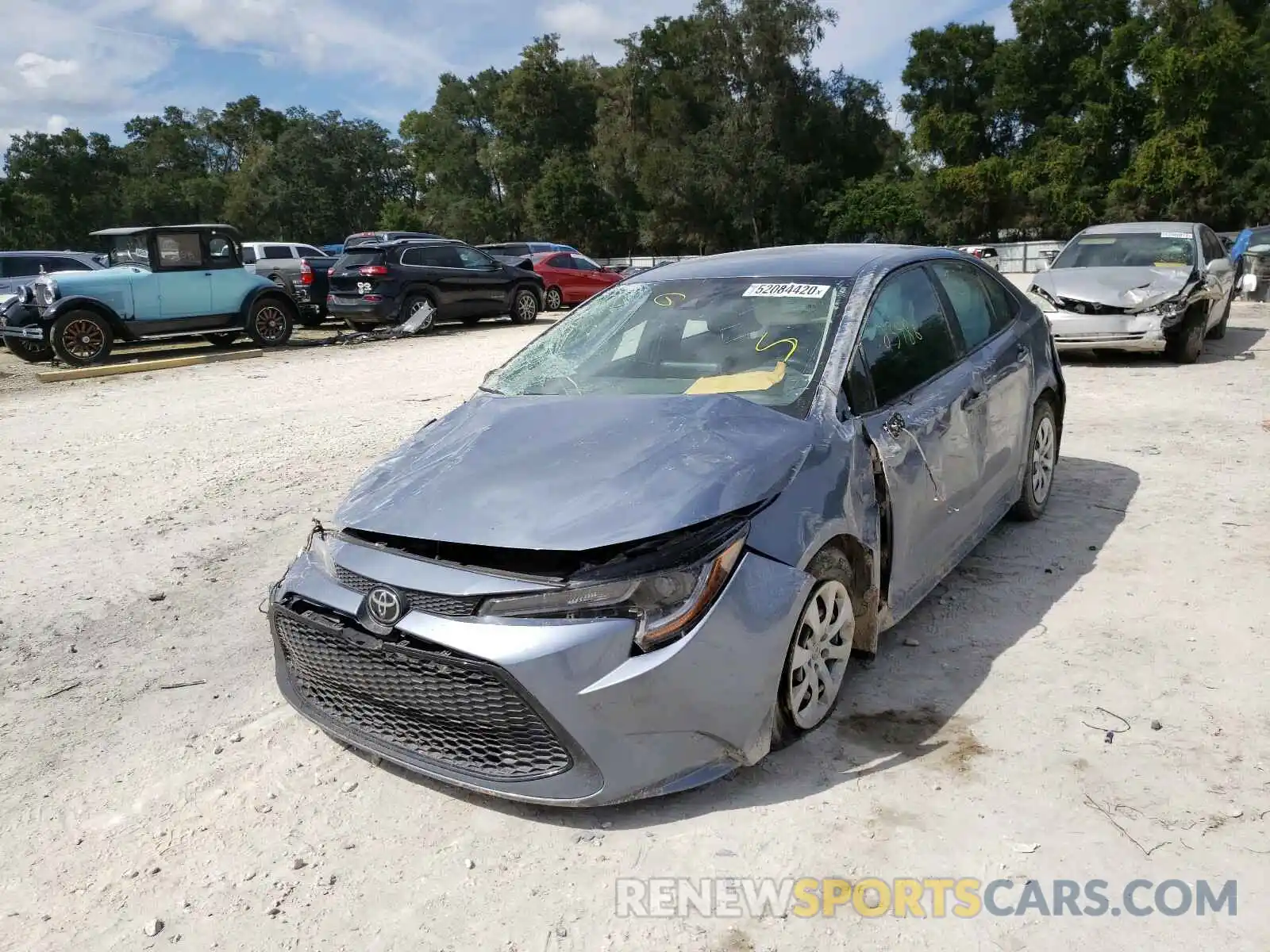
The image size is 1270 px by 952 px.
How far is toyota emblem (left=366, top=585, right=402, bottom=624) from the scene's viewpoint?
2.88 m

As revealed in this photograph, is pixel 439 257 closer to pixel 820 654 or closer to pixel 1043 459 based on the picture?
pixel 1043 459

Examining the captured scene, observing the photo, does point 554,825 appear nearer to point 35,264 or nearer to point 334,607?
point 334,607

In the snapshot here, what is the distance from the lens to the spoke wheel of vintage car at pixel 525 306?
63.9ft

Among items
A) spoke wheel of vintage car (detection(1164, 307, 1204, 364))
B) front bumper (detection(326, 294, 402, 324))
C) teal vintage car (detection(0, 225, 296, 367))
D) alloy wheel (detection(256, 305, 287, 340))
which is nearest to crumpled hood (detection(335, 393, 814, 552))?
spoke wheel of vintage car (detection(1164, 307, 1204, 364))

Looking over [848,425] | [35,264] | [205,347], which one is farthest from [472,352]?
[848,425]

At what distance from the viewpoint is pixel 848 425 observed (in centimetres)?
355

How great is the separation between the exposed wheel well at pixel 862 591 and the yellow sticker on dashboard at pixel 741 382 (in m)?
0.71

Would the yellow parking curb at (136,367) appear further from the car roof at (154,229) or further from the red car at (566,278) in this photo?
the red car at (566,278)

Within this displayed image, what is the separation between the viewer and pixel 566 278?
23.0 meters

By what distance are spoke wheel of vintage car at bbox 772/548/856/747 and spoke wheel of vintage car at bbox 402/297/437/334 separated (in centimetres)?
1504

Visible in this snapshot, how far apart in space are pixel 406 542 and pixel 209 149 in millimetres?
98391

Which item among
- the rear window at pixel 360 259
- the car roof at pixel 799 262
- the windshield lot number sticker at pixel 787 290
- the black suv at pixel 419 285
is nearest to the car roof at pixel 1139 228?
the car roof at pixel 799 262

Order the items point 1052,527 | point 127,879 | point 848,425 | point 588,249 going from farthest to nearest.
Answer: point 588,249, point 1052,527, point 848,425, point 127,879

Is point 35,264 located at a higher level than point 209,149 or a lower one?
lower
